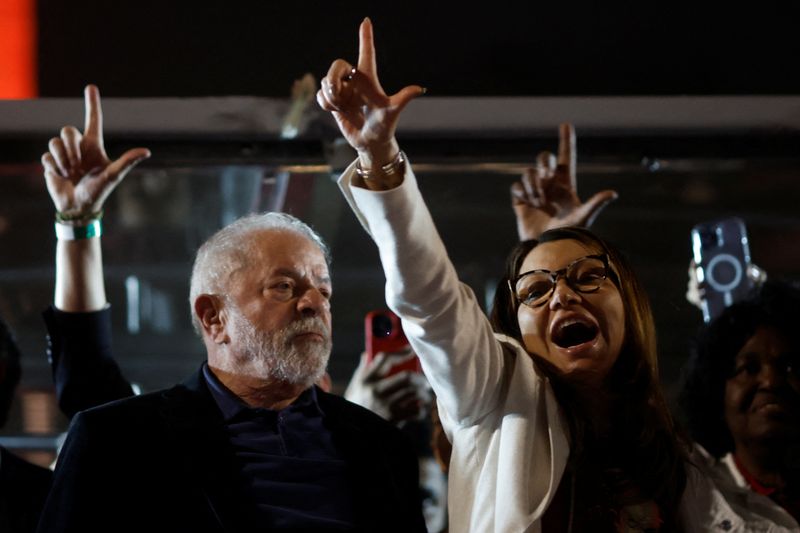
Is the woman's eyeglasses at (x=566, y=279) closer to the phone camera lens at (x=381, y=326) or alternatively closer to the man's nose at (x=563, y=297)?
the man's nose at (x=563, y=297)

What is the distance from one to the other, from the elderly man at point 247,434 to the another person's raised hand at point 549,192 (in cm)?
67

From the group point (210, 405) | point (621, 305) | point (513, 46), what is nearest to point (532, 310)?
point (621, 305)

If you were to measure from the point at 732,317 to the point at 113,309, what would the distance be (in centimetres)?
214

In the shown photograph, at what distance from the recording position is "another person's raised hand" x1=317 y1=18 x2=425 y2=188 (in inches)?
70.8

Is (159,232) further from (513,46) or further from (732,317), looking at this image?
(732,317)

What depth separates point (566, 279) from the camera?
2.04m

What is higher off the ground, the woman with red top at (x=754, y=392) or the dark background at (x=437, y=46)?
the dark background at (x=437, y=46)

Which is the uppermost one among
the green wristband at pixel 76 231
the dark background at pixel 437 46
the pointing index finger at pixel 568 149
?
the dark background at pixel 437 46

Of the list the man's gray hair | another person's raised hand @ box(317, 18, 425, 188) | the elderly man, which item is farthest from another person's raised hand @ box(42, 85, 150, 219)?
another person's raised hand @ box(317, 18, 425, 188)

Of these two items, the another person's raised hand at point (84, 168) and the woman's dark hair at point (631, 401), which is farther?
the another person's raised hand at point (84, 168)

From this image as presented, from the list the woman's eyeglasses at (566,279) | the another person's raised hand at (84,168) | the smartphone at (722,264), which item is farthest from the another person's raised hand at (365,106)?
the smartphone at (722,264)

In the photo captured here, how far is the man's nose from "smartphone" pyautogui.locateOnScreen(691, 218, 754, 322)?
100cm

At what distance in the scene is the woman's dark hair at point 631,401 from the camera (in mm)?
1973

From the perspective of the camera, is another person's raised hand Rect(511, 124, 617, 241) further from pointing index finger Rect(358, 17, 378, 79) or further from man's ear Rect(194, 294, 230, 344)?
pointing index finger Rect(358, 17, 378, 79)
